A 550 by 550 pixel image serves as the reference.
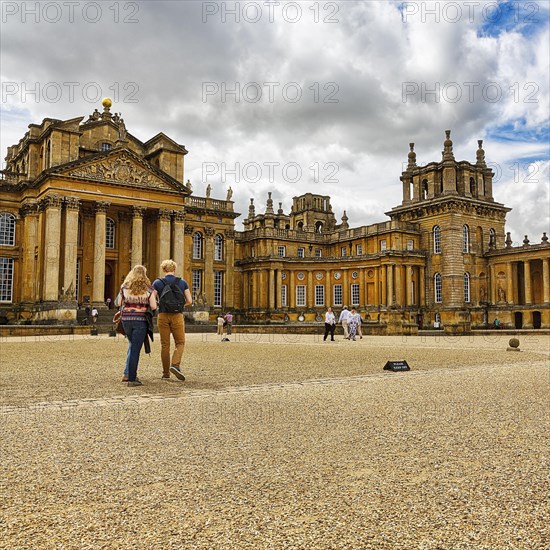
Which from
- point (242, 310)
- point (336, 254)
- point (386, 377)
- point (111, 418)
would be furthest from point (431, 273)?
point (111, 418)

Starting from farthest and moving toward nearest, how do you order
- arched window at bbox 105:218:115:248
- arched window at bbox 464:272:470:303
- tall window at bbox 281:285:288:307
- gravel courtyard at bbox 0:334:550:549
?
tall window at bbox 281:285:288:307, arched window at bbox 464:272:470:303, arched window at bbox 105:218:115:248, gravel courtyard at bbox 0:334:550:549

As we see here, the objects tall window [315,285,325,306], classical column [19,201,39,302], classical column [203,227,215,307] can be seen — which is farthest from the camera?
tall window [315,285,325,306]

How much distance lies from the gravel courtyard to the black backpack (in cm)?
127

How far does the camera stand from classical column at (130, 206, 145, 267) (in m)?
42.2

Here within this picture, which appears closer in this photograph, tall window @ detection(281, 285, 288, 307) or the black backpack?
the black backpack

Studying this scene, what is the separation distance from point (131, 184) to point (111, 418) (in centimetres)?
3833

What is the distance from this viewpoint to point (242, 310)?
5828 centimetres

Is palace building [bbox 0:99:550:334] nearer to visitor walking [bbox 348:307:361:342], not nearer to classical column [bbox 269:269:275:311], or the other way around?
classical column [bbox 269:269:275:311]

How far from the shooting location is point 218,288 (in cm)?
5347

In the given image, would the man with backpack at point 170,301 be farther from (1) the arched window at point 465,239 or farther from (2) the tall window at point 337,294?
(2) the tall window at point 337,294

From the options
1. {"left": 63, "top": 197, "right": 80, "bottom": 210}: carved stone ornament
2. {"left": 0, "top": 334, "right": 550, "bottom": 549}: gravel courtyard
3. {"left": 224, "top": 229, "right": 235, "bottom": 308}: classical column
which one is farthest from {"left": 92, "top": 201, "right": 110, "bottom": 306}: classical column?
{"left": 0, "top": 334, "right": 550, "bottom": 549}: gravel courtyard

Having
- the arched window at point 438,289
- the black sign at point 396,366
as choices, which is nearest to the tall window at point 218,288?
the arched window at point 438,289

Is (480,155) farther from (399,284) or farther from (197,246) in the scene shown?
(197,246)

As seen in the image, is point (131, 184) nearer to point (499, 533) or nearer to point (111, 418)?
point (111, 418)
